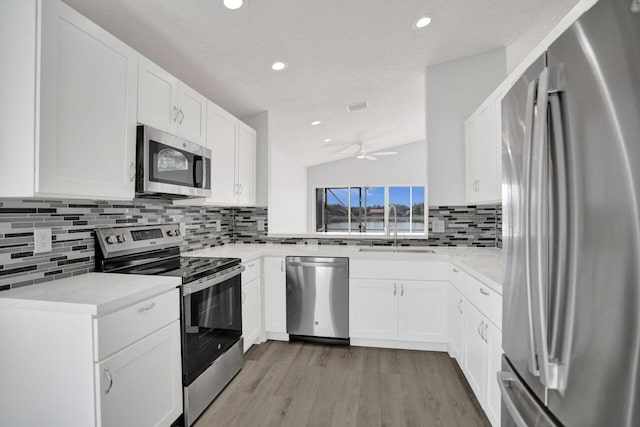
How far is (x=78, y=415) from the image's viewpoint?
129 centimetres

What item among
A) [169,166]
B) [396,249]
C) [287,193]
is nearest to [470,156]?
[396,249]

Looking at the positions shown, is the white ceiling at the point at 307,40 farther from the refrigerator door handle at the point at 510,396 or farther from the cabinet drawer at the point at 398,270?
the refrigerator door handle at the point at 510,396

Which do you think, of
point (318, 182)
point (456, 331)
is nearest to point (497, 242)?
point (456, 331)

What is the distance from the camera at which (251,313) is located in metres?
2.83

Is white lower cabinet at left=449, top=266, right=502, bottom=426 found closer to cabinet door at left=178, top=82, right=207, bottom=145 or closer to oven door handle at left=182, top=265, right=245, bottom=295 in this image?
oven door handle at left=182, top=265, right=245, bottom=295

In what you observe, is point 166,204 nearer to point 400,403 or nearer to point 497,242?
point 400,403

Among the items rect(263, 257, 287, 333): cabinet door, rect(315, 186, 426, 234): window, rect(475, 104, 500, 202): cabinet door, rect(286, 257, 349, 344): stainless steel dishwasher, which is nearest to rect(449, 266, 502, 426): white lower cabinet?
rect(475, 104, 500, 202): cabinet door

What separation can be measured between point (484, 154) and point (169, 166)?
2379 mm

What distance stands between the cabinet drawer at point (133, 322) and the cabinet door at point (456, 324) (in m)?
1.95

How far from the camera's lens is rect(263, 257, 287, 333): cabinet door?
305cm

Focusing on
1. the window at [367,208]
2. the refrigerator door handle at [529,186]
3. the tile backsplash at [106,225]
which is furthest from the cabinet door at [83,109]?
the window at [367,208]

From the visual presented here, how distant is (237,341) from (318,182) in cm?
644

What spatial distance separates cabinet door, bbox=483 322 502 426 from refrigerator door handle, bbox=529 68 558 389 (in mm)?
848

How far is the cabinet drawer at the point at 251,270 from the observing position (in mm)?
2711
